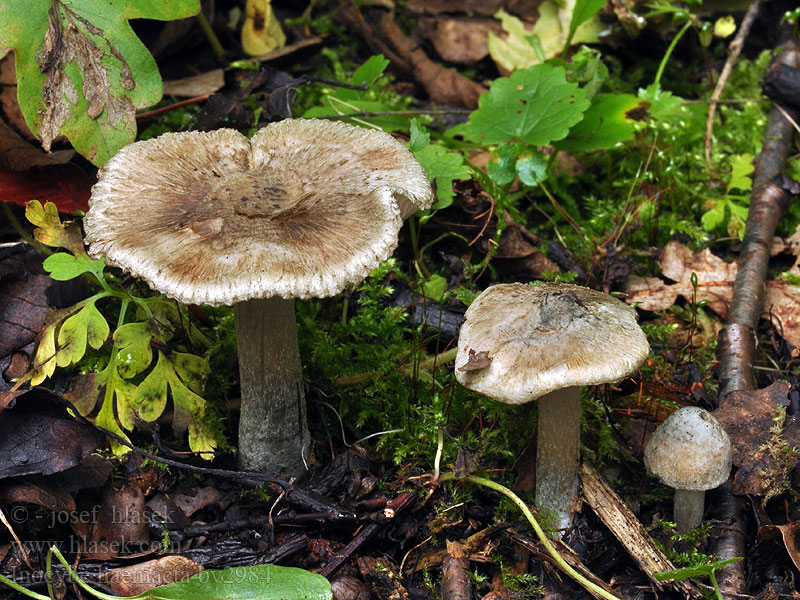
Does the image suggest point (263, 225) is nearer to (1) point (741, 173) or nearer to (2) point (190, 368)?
(2) point (190, 368)

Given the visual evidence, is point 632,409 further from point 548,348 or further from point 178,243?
point 178,243

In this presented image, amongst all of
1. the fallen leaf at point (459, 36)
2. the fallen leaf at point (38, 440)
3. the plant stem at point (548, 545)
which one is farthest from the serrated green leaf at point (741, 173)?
the fallen leaf at point (38, 440)

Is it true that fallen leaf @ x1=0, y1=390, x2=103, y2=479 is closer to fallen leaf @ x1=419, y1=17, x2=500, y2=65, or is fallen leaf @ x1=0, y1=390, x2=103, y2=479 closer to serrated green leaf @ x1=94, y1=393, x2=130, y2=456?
serrated green leaf @ x1=94, y1=393, x2=130, y2=456

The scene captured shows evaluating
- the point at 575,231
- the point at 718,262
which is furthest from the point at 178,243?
the point at 718,262

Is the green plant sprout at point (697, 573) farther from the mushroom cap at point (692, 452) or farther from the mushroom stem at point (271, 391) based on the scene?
the mushroom stem at point (271, 391)

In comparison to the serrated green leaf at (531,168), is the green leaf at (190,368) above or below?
below

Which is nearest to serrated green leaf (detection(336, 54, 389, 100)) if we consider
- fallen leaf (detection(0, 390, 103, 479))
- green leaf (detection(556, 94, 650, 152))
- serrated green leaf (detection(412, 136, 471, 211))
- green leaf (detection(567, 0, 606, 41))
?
serrated green leaf (detection(412, 136, 471, 211))
